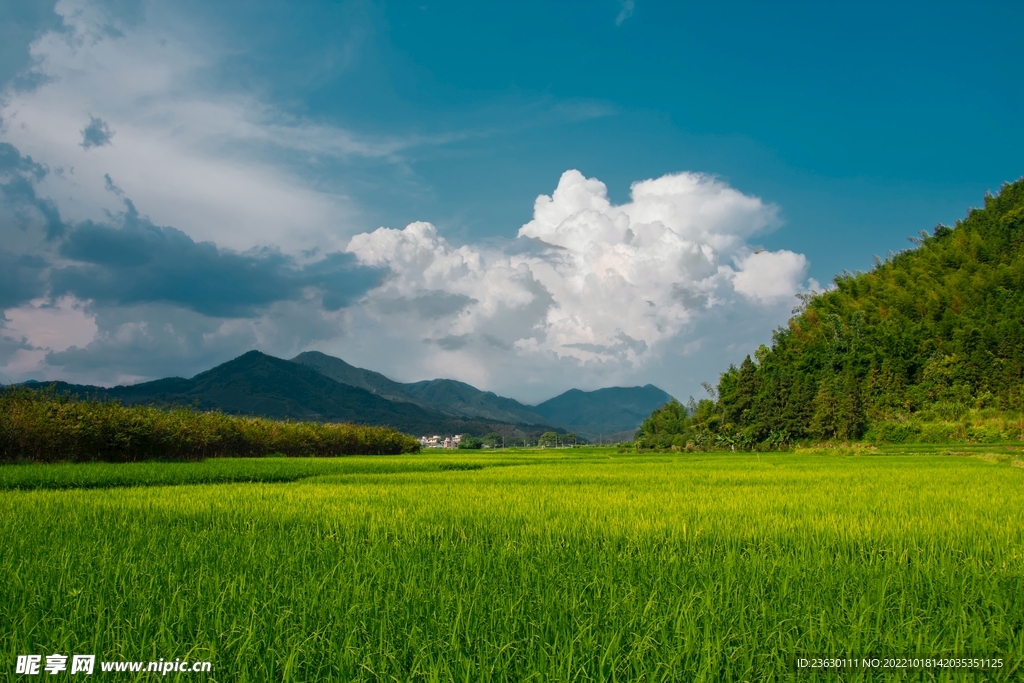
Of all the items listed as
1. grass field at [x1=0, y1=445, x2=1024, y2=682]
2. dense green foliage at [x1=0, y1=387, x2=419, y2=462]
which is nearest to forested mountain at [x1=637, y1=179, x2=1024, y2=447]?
dense green foliage at [x1=0, y1=387, x2=419, y2=462]

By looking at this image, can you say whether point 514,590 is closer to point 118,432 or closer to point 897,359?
point 118,432

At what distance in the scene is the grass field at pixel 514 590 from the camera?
252 cm

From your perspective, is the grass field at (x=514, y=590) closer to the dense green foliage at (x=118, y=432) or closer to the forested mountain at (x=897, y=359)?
the dense green foliage at (x=118, y=432)

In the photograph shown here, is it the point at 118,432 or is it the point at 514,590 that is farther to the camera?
the point at 118,432

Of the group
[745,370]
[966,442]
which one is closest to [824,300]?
[745,370]

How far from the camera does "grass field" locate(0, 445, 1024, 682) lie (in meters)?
2.52

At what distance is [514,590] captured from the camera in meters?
3.50

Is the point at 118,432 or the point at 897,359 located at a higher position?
the point at 897,359

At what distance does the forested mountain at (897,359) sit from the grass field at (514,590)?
39.1 meters

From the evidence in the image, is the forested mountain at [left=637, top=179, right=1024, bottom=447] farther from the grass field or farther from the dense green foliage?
the grass field

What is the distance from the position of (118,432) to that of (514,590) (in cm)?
2453

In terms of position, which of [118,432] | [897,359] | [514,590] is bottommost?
[118,432]

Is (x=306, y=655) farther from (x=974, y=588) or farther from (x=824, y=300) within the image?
(x=824, y=300)

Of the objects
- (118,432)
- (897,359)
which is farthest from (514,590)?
(897,359)
